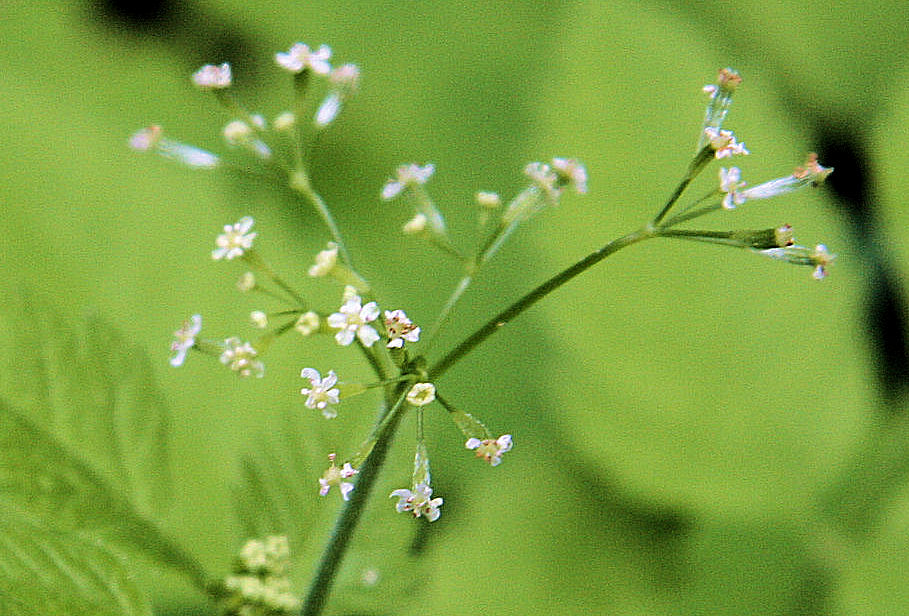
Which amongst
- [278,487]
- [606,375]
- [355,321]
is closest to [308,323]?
[355,321]

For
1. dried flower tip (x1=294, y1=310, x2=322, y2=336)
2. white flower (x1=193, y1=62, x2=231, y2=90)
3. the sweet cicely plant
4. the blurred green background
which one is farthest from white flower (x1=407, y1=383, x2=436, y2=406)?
the blurred green background

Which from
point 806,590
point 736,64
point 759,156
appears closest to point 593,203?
point 759,156

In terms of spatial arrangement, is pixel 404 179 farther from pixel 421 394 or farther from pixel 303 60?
pixel 421 394

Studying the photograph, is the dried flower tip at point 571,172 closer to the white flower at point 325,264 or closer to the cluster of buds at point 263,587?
the white flower at point 325,264

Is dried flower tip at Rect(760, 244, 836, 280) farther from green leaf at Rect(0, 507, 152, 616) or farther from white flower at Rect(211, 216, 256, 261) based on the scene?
green leaf at Rect(0, 507, 152, 616)

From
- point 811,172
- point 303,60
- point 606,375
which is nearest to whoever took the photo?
point 811,172

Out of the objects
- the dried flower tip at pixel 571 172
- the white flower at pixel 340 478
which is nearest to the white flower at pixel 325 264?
the white flower at pixel 340 478

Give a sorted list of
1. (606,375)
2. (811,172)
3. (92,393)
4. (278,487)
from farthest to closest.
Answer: (606,375) → (278,487) → (92,393) → (811,172)

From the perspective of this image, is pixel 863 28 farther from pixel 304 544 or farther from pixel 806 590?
pixel 304 544
